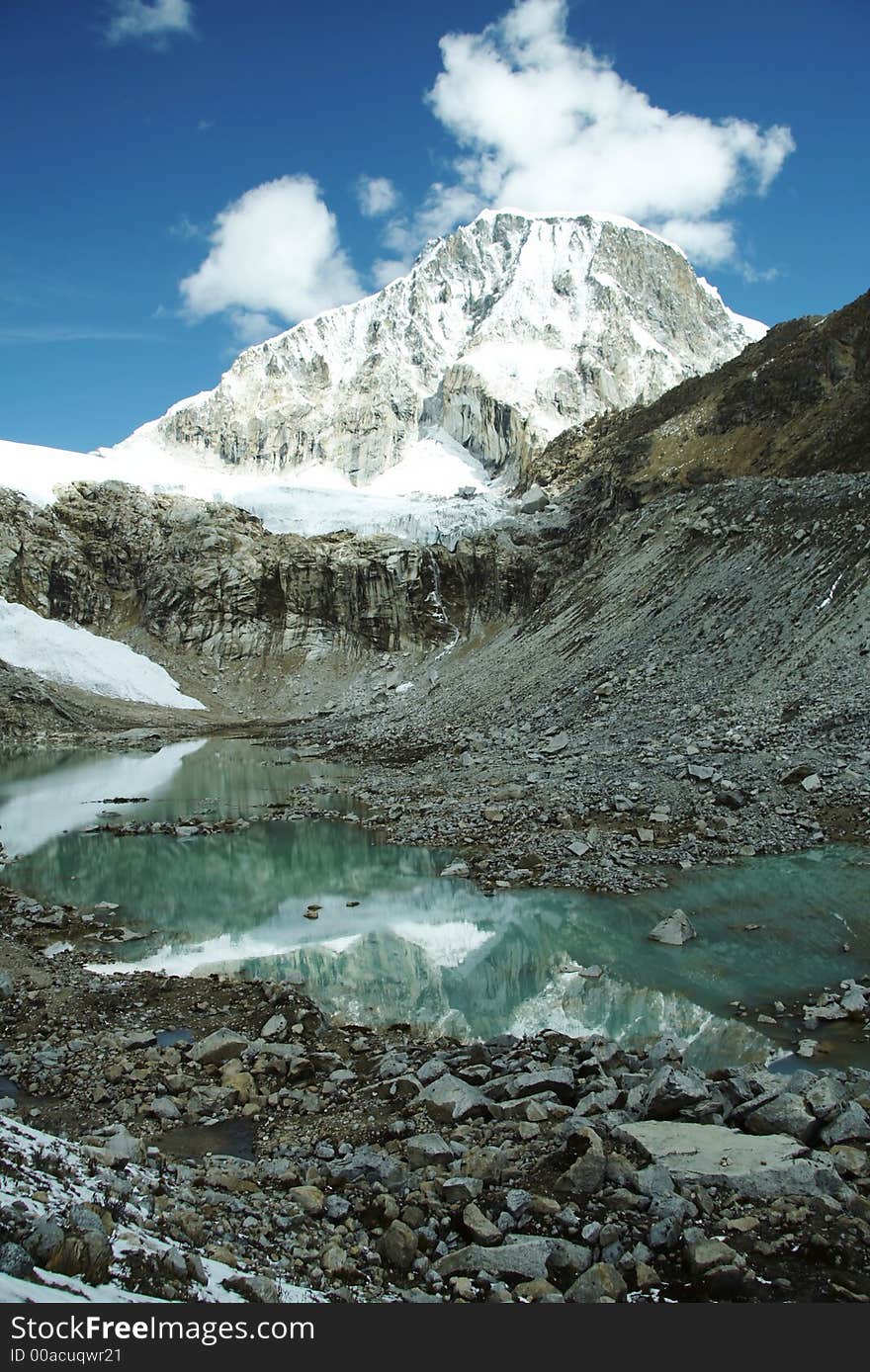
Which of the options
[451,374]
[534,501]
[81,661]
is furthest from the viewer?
[451,374]

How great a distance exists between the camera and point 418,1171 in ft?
22.1

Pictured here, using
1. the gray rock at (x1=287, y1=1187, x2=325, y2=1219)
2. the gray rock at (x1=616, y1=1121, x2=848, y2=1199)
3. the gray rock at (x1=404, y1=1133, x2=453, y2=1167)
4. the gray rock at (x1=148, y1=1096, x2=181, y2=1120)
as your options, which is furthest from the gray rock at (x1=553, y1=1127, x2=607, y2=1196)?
the gray rock at (x1=148, y1=1096, x2=181, y2=1120)

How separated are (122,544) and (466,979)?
79658mm

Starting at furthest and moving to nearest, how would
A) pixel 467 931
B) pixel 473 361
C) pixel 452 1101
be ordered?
pixel 473 361, pixel 467 931, pixel 452 1101

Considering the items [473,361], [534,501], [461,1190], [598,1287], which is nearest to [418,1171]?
[461,1190]

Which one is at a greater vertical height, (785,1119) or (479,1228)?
(479,1228)

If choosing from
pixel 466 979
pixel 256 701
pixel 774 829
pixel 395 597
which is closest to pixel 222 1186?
pixel 466 979

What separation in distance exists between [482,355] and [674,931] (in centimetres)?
12675

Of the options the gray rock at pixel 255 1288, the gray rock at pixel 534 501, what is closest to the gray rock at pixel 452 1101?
the gray rock at pixel 255 1288

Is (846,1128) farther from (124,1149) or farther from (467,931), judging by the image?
(467,931)

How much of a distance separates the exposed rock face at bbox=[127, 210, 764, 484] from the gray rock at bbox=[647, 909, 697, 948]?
102023mm

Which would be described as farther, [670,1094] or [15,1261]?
[670,1094]

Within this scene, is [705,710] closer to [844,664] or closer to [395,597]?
[844,664]

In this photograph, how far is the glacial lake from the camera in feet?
38.0
